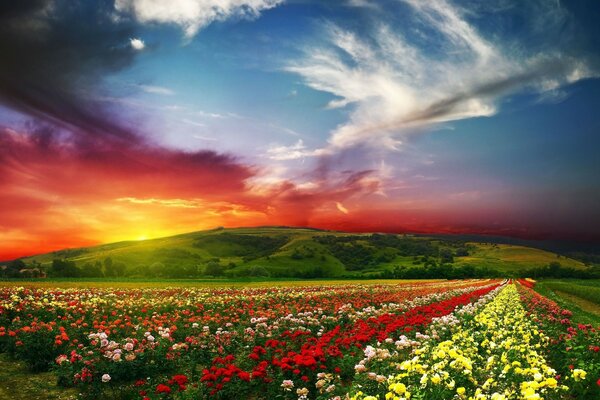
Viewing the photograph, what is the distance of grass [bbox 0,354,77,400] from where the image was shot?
31.4 feet

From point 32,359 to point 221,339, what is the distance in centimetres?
518

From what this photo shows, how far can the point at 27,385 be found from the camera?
10250 millimetres

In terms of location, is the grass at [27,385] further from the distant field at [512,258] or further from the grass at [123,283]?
the distant field at [512,258]

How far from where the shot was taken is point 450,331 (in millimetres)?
13383

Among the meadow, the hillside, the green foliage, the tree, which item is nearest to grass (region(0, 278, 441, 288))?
the tree

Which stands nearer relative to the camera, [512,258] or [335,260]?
[335,260]

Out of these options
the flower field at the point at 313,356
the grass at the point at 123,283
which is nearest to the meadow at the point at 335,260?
the grass at the point at 123,283

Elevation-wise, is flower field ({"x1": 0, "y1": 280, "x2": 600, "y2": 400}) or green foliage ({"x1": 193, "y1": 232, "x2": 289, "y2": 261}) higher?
green foliage ({"x1": 193, "y1": 232, "x2": 289, "y2": 261})

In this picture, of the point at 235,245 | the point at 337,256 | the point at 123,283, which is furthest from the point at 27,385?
A: the point at 235,245

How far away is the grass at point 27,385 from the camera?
958 centimetres

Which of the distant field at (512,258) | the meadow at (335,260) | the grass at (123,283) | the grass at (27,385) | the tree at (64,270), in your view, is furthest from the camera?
the distant field at (512,258)

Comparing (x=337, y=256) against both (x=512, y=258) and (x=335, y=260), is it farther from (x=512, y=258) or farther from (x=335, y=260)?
(x=512, y=258)

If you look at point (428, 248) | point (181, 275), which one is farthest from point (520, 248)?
point (181, 275)

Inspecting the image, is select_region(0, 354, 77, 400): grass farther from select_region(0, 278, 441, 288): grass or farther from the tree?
the tree
